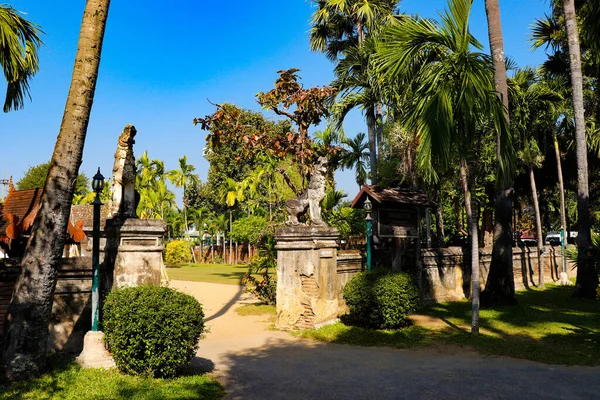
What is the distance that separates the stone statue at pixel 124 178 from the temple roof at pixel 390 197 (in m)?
6.54

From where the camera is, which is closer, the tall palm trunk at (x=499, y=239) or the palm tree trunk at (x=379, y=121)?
the tall palm trunk at (x=499, y=239)

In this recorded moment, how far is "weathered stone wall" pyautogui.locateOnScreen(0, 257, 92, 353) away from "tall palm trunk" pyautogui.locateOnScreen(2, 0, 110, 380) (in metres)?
1.27

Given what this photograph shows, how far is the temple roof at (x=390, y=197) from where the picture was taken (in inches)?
521

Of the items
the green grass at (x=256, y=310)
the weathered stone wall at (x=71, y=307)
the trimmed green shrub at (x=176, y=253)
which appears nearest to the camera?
the weathered stone wall at (x=71, y=307)

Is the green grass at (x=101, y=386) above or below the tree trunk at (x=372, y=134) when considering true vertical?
below

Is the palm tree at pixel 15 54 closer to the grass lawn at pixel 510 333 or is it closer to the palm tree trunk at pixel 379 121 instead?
the grass lawn at pixel 510 333

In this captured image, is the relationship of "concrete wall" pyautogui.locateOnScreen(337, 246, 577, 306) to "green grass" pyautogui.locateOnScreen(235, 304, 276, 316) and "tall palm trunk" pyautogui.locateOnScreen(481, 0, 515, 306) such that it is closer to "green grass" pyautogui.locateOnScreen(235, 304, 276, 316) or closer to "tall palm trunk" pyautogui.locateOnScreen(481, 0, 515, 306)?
"tall palm trunk" pyautogui.locateOnScreen(481, 0, 515, 306)

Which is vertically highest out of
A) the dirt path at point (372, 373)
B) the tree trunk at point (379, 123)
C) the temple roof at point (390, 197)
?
the tree trunk at point (379, 123)

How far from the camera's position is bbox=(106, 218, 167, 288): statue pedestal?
855cm

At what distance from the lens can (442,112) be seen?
1007cm

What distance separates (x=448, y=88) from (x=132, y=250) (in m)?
6.92

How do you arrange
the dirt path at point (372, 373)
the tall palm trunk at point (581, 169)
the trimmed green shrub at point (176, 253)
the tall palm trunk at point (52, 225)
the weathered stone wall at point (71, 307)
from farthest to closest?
the trimmed green shrub at point (176, 253), the tall palm trunk at point (581, 169), the weathered stone wall at point (71, 307), the dirt path at point (372, 373), the tall palm trunk at point (52, 225)

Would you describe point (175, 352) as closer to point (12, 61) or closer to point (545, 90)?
point (12, 61)

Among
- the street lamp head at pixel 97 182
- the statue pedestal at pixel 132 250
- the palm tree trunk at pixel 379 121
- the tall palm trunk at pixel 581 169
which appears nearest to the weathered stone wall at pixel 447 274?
the tall palm trunk at pixel 581 169
